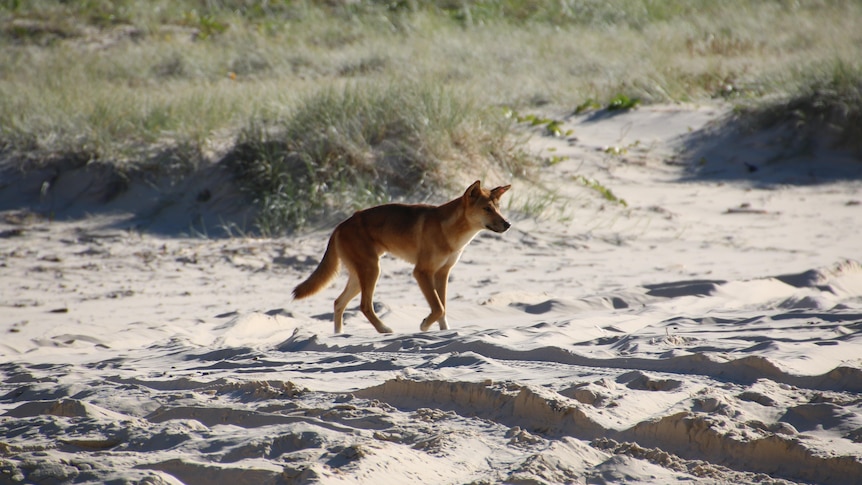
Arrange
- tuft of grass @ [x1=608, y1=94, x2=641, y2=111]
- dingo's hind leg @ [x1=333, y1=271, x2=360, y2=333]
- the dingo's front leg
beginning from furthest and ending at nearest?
tuft of grass @ [x1=608, y1=94, x2=641, y2=111], dingo's hind leg @ [x1=333, y1=271, x2=360, y2=333], the dingo's front leg

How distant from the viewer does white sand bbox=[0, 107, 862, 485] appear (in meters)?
3.27

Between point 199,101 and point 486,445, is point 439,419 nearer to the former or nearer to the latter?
point 486,445

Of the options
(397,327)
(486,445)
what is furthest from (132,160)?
(486,445)

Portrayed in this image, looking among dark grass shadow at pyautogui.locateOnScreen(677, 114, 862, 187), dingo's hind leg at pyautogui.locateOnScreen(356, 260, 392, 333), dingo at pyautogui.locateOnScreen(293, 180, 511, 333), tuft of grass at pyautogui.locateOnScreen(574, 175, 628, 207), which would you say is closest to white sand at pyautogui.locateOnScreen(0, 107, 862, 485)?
dingo's hind leg at pyautogui.locateOnScreen(356, 260, 392, 333)

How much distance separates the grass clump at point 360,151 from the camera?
30.7ft

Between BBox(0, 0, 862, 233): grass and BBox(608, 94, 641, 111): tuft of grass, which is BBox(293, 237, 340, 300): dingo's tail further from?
BBox(608, 94, 641, 111): tuft of grass

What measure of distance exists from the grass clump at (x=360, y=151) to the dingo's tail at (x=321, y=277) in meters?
2.97

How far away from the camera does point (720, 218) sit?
9.57 m

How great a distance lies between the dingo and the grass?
3.11 meters

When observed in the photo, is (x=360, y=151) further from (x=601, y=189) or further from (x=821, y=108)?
(x=821, y=108)

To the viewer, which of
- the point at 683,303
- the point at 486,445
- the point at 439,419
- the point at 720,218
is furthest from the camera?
the point at 720,218

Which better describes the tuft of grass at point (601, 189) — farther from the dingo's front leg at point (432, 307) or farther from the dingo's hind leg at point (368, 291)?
the dingo's hind leg at point (368, 291)

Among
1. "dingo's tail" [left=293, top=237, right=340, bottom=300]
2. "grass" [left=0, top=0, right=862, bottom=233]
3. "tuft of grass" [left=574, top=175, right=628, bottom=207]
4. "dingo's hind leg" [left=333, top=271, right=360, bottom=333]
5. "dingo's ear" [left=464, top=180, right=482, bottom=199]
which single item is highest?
"grass" [left=0, top=0, right=862, bottom=233]

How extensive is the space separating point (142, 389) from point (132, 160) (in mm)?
6359
